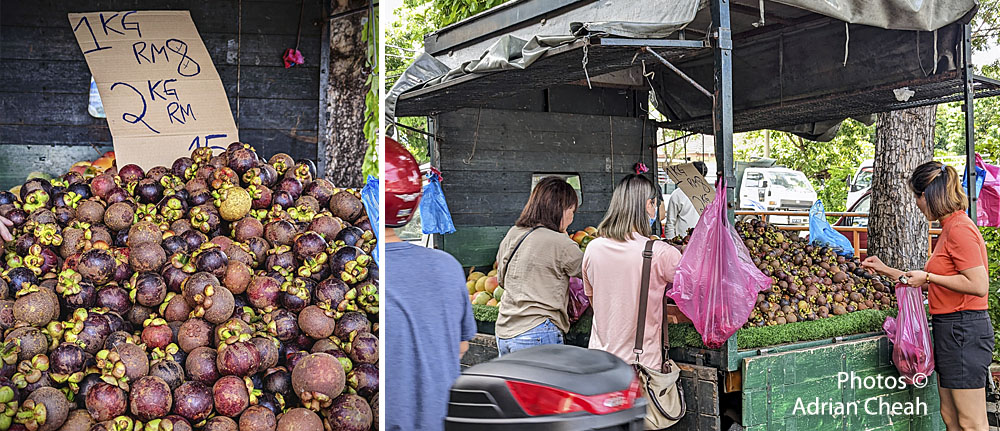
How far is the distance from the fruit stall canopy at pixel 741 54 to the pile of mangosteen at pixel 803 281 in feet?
4.17

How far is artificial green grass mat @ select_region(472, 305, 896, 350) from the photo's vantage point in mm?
3947

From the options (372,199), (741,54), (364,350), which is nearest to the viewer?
(364,350)

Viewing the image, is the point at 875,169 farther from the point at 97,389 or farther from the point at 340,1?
the point at 97,389

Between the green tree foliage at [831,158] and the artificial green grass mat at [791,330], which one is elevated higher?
the green tree foliage at [831,158]

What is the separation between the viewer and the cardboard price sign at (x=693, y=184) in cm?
691

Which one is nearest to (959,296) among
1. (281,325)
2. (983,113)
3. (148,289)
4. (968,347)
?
(968,347)

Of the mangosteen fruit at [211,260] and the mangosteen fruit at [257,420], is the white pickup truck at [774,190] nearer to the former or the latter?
the mangosteen fruit at [211,260]

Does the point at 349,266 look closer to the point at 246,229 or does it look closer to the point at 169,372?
the point at 246,229

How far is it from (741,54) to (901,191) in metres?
2.00

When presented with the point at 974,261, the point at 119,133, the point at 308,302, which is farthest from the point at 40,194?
the point at 974,261

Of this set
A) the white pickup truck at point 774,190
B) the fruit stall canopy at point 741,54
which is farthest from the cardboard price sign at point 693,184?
the white pickup truck at point 774,190

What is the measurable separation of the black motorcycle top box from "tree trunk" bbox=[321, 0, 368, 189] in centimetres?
91

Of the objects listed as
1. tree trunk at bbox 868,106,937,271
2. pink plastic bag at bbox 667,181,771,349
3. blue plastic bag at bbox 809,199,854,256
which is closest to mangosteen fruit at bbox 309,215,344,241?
pink plastic bag at bbox 667,181,771,349

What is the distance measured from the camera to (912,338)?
4.40 meters
